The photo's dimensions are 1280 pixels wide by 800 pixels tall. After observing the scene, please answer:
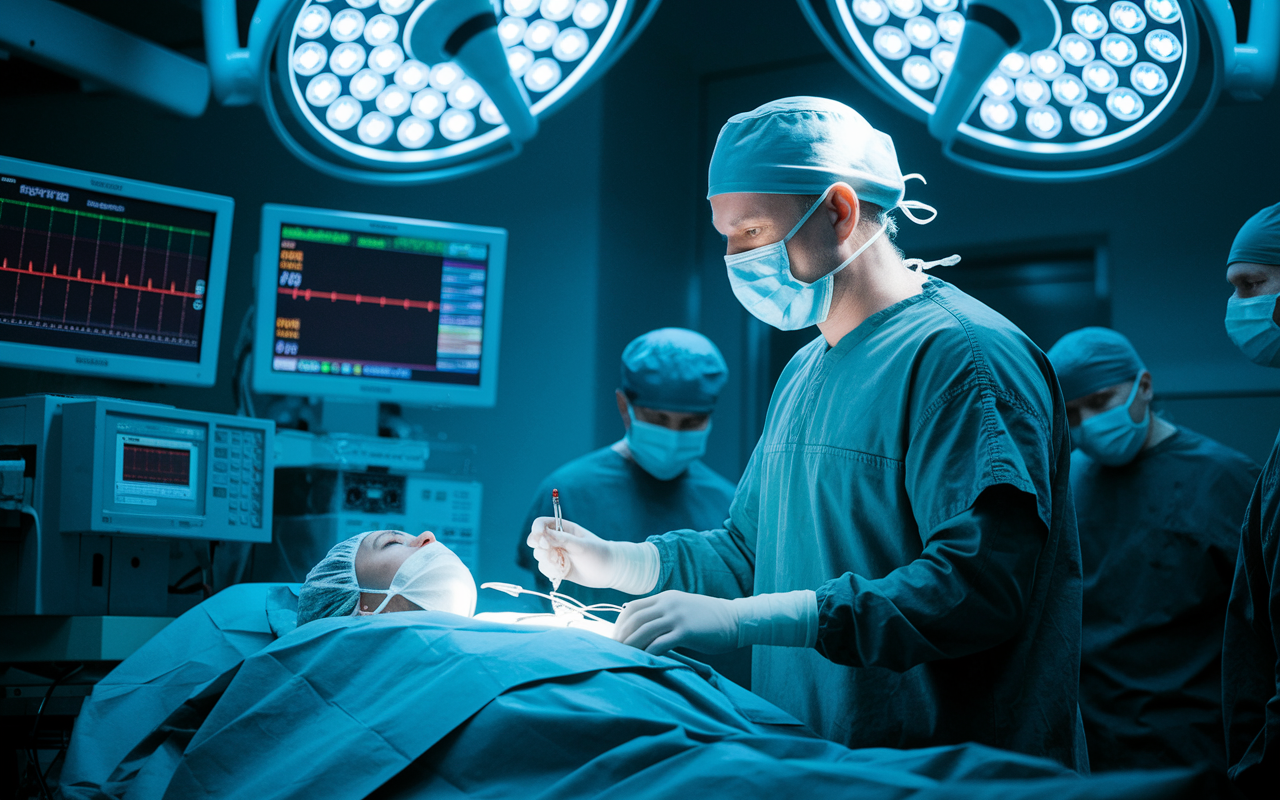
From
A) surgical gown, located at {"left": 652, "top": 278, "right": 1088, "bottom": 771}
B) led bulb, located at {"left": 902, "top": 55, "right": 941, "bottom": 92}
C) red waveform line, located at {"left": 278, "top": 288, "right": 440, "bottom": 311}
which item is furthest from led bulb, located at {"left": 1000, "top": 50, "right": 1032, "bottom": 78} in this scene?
red waveform line, located at {"left": 278, "top": 288, "right": 440, "bottom": 311}

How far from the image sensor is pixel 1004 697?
4.51 feet

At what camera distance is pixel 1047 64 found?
5.65 ft

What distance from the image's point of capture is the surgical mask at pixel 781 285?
1.56 meters

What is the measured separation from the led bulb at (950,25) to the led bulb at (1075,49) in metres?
0.15

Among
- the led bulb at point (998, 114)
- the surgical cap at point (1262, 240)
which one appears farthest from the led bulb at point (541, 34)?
the surgical cap at point (1262, 240)

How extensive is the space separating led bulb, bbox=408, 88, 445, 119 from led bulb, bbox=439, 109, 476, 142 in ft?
0.07

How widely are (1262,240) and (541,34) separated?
1409 mm

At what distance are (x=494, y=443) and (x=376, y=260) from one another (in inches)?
41.9

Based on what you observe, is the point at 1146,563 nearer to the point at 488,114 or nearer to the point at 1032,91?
the point at 1032,91

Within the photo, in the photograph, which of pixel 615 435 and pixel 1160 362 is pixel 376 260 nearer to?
pixel 615 435

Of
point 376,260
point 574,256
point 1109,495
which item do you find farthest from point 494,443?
point 1109,495

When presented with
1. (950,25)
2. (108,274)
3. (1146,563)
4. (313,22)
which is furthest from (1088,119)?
(108,274)

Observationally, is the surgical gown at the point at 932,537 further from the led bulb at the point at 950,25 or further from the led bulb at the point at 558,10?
the led bulb at the point at 558,10

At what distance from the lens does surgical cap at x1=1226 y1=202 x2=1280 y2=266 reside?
2.11 metres
